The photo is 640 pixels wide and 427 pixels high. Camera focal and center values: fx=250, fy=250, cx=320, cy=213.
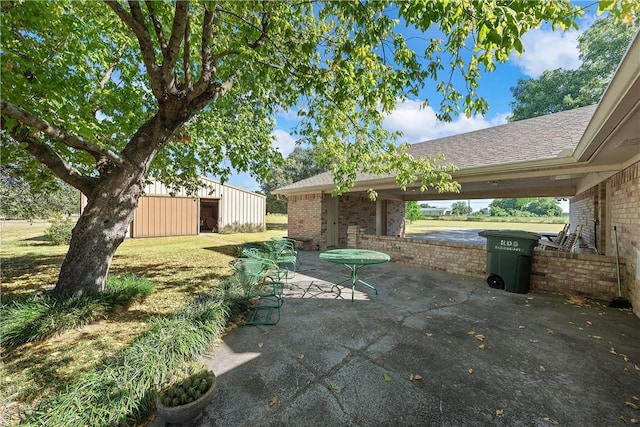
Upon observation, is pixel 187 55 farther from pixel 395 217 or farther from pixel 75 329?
pixel 395 217

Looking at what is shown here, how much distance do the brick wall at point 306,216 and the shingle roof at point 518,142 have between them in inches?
105

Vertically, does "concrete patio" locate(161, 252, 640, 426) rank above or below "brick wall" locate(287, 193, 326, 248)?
below

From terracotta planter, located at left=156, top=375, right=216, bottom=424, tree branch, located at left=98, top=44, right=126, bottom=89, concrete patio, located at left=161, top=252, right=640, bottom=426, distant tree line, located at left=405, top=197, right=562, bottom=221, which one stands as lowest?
concrete patio, located at left=161, top=252, right=640, bottom=426

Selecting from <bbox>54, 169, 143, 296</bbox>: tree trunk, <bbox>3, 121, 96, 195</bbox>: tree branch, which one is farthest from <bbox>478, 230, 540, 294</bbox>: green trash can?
<bbox>3, 121, 96, 195</bbox>: tree branch

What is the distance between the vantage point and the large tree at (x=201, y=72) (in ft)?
10.1

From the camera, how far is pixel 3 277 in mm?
6035

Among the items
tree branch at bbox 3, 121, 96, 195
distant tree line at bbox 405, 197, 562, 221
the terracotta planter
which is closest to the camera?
the terracotta planter

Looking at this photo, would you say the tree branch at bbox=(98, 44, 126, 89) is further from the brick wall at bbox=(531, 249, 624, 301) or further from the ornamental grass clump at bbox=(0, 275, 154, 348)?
the brick wall at bbox=(531, 249, 624, 301)

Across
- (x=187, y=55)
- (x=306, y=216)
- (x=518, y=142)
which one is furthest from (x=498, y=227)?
(x=187, y=55)

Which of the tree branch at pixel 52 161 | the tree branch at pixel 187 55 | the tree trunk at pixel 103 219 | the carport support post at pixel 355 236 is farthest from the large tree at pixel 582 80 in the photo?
the tree branch at pixel 52 161

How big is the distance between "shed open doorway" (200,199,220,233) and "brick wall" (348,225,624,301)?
626 inches

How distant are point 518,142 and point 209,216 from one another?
2029 centimetres

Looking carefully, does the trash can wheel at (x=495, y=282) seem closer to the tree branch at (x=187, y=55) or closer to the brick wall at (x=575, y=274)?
the brick wall at (x=575, y=274)

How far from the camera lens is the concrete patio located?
7.20 ft
